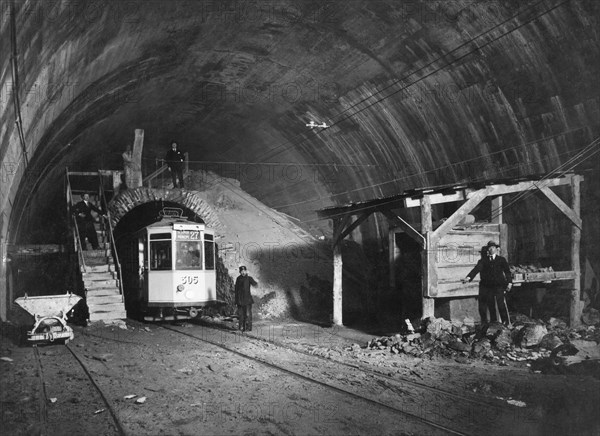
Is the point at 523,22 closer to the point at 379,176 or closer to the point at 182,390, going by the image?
the point at 379,176

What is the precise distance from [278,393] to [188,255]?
26.5ft

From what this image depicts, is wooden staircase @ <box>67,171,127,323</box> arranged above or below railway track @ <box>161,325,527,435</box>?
above

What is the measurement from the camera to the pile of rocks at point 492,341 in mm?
9078

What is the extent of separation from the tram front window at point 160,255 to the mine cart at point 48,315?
3.26 metres

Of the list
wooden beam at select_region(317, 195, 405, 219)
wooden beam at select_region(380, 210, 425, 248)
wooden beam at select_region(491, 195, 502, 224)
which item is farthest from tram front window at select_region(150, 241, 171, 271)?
wooden beam at select_region(491, 195, 502, 224)

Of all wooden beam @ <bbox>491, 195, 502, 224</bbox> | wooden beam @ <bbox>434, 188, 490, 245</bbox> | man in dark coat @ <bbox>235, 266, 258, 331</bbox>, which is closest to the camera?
wooden beam @ <bbox>434, 188, 490, 245</bbox>

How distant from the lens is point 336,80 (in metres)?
14.5

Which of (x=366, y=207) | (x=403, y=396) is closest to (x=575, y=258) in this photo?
(x=366, y=207)

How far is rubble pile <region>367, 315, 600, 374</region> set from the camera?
8.70 meters

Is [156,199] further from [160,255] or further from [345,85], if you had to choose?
[345,85]

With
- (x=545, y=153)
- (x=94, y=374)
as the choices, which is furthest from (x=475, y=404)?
(x=545, y=153)

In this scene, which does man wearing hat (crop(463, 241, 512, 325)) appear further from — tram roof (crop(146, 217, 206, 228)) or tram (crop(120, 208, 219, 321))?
tram roof (crop(146, 217, 206, 228))

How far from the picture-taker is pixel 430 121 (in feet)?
45.4

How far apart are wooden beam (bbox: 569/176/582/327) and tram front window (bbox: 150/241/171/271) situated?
390 inches
